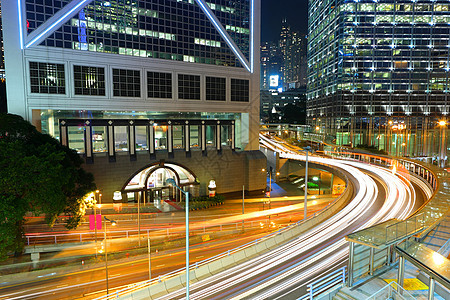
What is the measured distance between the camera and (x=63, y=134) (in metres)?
44.0

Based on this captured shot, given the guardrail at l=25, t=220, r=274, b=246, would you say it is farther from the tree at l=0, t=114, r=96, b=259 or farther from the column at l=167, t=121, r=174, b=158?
the column at l=167, t=121, r=174, b=158

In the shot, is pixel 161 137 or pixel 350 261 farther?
pixel 161 137

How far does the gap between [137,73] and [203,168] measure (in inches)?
764

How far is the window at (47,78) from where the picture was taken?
41531 millimetres

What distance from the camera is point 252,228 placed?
38062mm

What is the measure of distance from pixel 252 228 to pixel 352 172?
18.1m

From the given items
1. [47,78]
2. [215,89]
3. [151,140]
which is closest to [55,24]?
[47,78]

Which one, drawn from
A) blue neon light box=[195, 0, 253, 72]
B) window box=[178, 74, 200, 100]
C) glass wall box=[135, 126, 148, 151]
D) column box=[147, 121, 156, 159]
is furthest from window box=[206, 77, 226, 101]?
glass wall box=[135, 126, 148, 151]

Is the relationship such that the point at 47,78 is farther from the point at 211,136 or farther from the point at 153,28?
the point at 211,136

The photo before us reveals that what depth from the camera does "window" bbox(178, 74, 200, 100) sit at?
5169 cm

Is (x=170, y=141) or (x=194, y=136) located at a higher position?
(x=194, y=136)

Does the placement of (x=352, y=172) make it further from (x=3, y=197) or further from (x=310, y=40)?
(x=310, y=40)

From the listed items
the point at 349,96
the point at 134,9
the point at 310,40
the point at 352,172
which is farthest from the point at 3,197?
the point at 310,40

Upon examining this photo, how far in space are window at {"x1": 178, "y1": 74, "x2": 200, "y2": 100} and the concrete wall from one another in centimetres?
987
